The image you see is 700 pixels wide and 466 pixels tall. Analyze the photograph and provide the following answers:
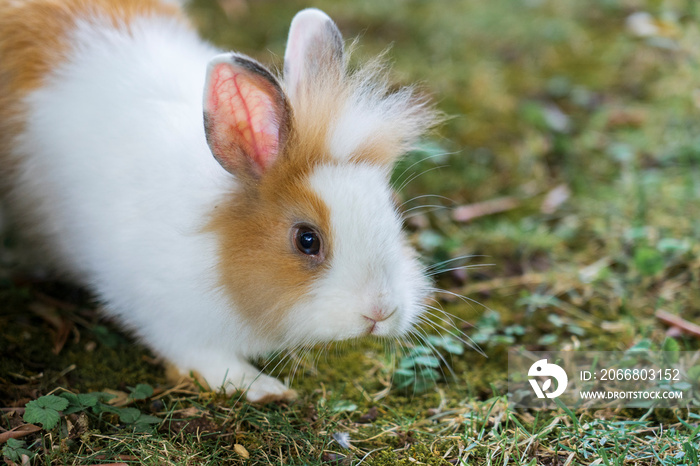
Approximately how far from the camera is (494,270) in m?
4.29

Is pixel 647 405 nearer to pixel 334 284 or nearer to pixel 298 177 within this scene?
pixel 334 284

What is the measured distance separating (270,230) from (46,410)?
1109 millimetres

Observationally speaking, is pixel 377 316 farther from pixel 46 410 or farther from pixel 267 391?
pixel 46 410

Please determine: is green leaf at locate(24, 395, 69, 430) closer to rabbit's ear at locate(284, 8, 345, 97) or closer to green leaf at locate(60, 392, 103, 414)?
green leaf at locate(60, 392, 103, 414)

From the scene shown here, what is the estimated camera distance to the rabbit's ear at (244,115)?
2.74 meters

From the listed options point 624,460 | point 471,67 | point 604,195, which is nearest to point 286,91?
point 624,460

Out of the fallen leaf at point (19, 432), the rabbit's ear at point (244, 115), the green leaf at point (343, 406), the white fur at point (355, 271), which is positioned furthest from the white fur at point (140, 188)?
the fallen leaf at point (19, 432)

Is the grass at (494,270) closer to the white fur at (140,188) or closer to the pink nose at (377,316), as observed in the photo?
the white fur at (140,188)

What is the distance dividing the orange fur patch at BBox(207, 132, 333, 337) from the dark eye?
0.9 inches

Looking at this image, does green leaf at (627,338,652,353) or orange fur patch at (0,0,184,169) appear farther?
orange fur patch at (0,0,184,169)

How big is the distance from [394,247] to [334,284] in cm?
33

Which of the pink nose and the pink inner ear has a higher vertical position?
the pink inner ear

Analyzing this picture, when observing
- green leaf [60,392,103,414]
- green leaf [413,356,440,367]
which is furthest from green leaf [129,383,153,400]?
green leaf [413,356,440,367]

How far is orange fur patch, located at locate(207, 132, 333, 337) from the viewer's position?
288cm
